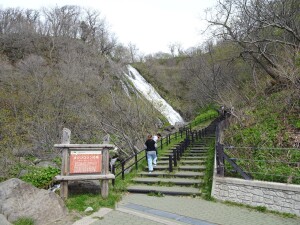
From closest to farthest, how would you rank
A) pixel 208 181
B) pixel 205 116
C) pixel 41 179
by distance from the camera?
pixel 41 179, pixel 208 181, pixel 205 116

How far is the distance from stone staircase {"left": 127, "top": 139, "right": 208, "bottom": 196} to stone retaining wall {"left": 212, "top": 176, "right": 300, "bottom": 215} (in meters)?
0.96

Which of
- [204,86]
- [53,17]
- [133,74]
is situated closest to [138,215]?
[204,86]

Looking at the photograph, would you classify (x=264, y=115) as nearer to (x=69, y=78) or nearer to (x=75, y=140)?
(x=75, y=140)

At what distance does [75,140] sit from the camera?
19594mm

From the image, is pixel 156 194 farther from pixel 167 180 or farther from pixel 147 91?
pixel 147 91

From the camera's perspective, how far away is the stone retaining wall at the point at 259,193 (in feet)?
25.0

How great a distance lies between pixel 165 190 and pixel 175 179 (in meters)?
1.31

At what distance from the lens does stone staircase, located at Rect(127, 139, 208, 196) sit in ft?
A: 34.0

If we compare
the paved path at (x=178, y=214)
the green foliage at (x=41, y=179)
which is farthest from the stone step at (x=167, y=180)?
the green foliage at (x=41, y=179)

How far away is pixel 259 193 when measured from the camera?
27.2 ft

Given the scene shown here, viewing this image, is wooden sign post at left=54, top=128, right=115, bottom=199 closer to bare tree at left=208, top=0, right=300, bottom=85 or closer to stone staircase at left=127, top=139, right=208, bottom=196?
stone staircase at left=127, top=139, right=208, bottom=196

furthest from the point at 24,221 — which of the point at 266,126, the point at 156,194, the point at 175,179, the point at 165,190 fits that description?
the point at 266,126

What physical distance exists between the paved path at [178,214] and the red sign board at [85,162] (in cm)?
136

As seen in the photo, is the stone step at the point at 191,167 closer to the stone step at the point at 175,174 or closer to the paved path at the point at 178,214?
the stone step at the point at 175,174
